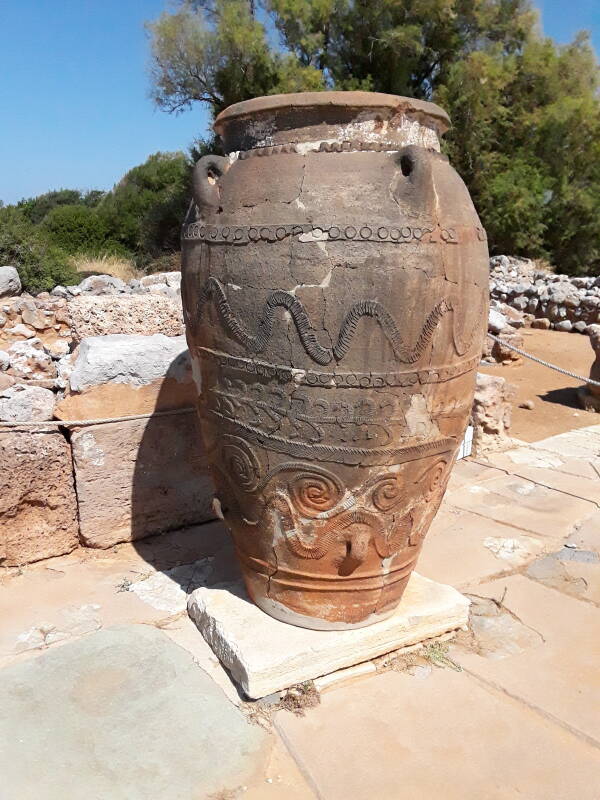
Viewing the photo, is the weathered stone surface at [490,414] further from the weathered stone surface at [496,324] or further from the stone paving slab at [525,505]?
the weathered stone surface at [496,324]

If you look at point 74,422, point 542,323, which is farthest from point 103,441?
point 542,323

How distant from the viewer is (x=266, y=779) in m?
1.88

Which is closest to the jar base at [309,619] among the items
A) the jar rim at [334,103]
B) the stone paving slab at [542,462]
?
the jar rim at [334,103]

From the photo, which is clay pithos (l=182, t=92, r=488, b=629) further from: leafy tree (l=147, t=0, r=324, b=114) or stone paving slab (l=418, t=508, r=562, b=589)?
leafy tree (l=147, t=0, r=324, b=114)

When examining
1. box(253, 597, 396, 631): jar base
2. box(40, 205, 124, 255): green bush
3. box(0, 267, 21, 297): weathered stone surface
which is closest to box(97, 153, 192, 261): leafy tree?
box(40, 205, 124, 255): green bush

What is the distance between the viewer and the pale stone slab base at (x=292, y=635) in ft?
7.26

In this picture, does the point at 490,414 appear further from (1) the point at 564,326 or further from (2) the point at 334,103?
(1) the point at 564,326

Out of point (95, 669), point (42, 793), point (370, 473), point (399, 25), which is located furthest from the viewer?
point (399, 25)

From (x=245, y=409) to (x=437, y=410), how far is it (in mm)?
638

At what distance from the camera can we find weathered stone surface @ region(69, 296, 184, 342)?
3600 millimetres

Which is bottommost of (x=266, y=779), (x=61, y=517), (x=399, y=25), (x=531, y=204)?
(x=266, y=779)

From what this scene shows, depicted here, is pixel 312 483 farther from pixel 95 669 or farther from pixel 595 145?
pixel 595 145

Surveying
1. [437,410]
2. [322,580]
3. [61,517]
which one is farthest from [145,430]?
[437,410]

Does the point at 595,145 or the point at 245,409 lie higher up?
the point at 595,145
